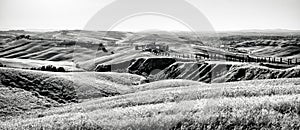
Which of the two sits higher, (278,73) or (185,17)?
(185,17)

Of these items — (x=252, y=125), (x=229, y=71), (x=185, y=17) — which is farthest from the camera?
(x=229, y=71)

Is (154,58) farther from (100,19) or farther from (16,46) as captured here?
(16,46)

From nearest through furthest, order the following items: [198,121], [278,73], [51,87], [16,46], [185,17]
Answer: [198,121], [51,87], [185,17], [278,73], [16,46]

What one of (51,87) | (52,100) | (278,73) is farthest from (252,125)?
(278,73)

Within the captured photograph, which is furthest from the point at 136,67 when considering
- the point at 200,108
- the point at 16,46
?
the point at 16,46

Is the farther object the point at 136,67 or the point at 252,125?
the point at 136,67

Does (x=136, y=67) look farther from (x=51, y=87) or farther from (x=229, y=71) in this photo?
(x=51, y=87)

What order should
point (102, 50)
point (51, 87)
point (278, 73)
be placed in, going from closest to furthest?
point (51, 87), point (278, 73), point (102, 50)

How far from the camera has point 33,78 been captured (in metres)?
39.5

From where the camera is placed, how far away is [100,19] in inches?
1767

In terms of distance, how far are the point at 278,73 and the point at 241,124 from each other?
48.8m

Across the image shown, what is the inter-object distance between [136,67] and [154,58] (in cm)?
631

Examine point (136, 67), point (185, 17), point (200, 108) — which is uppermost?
point (185, 17)

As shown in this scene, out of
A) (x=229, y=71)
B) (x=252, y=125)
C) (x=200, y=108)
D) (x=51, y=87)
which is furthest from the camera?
(x=229, y=71)
